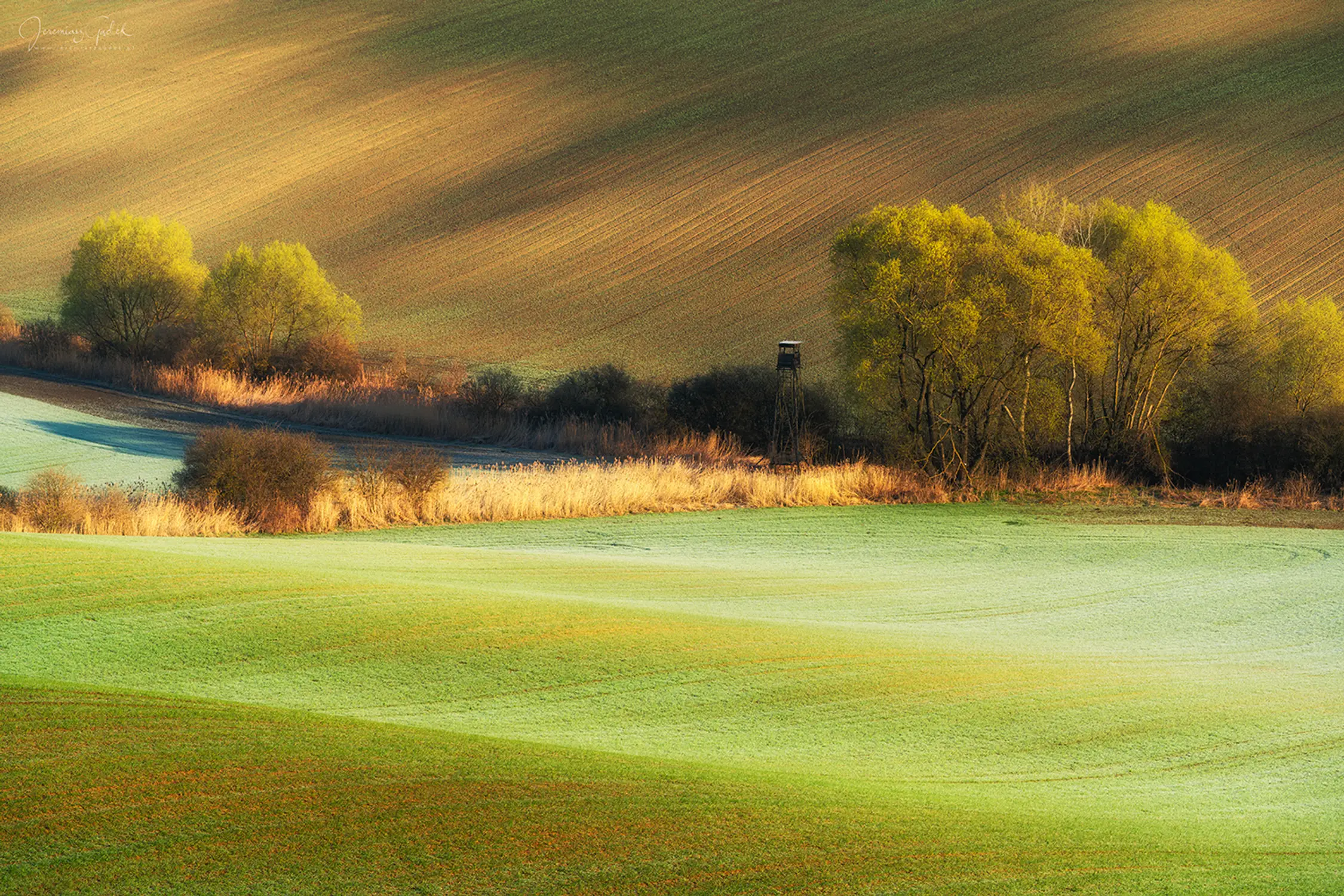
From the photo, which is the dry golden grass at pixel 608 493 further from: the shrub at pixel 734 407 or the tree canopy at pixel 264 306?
the tree canopy at pixel 264 306

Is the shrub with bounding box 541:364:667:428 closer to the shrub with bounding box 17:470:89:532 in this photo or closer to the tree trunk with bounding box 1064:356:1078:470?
the tree trunk with bounding box 1064:356:1078:470

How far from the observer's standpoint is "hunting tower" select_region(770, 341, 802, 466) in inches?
1252

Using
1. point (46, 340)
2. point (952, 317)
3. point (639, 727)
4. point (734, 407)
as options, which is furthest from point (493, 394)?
point (639, 727)

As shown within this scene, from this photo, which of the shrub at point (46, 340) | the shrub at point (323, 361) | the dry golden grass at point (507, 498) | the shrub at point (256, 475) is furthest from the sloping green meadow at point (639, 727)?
the shrub at point (46, 340)

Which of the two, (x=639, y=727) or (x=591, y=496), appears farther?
(x=591, y=496)

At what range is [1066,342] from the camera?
31.5 meters

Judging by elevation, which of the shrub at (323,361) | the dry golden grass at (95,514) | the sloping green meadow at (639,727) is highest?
the shrub at (323,361)

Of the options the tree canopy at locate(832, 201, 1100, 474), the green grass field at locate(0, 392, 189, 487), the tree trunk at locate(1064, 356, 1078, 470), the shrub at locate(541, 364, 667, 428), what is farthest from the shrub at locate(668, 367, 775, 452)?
the green grass field at locate(0, 392, 189, 487)

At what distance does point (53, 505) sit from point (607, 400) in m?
19.1

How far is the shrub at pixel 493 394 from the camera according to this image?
40406 millimetres

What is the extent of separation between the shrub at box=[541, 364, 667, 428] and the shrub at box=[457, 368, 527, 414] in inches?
40.9

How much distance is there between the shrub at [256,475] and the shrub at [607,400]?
13.6 metres

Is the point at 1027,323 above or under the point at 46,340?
above

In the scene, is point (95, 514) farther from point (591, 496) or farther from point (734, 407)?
point (734, 407)
